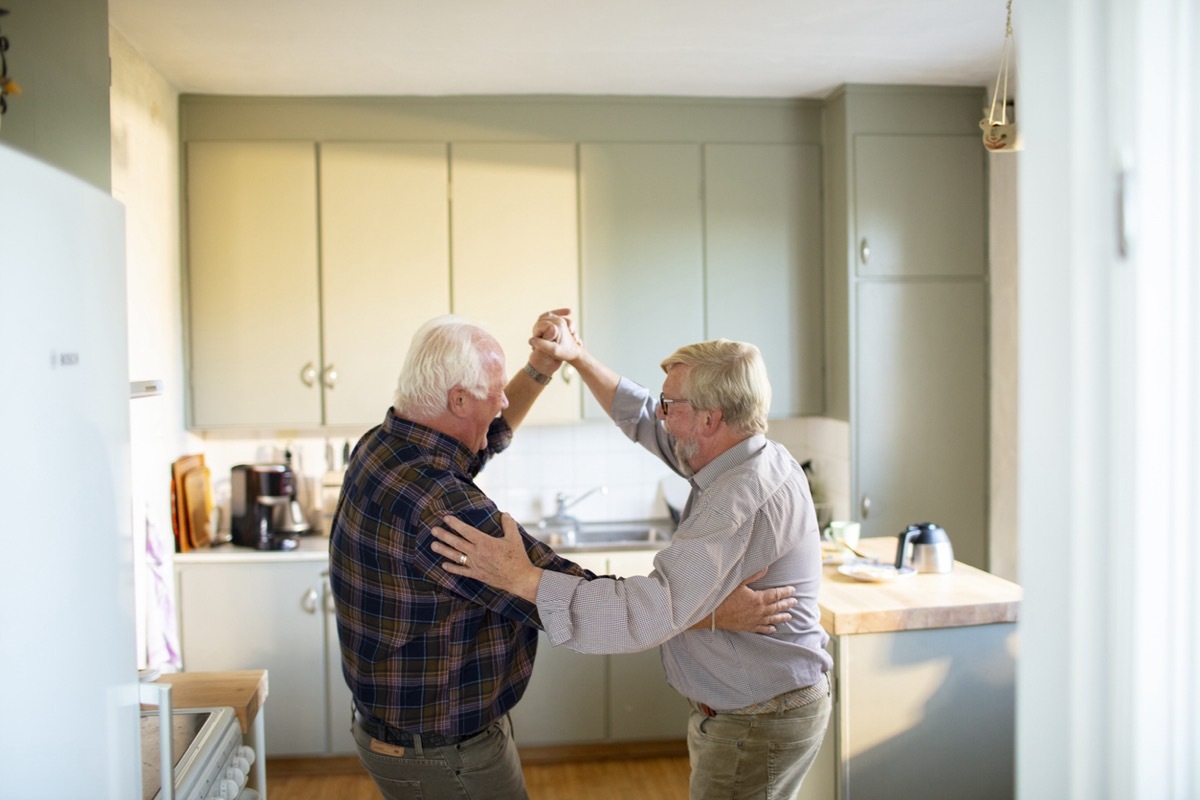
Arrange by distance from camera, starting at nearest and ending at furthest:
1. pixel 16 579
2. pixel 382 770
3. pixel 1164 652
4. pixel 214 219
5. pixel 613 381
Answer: pixel 1164 652, pixel 16 579, pixel 382 770, pixel 613 381, pixel 214 219

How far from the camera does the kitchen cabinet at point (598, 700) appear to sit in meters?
3.65

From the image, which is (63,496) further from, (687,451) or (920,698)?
(920,698)

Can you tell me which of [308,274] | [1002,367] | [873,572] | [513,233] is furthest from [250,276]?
[1002,367]

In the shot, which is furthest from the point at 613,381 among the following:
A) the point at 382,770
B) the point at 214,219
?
the point at 214,219

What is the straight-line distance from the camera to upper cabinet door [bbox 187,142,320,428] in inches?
144

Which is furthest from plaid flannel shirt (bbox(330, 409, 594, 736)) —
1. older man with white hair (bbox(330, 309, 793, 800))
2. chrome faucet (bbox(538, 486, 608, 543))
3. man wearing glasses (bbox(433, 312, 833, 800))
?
chrome faucet (bbox(538, 486, 608, 543))

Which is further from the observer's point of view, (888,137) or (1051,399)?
(888,137)

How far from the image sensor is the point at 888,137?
3717mm

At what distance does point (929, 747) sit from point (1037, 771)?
192cm

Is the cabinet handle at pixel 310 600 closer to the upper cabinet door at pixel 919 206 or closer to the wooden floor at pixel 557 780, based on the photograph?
the wooden floor at pixel 557 780

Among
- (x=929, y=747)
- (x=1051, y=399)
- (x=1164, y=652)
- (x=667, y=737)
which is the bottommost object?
(x=667, y=737)

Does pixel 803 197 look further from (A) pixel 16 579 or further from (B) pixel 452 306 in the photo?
(A) pixel 16 579

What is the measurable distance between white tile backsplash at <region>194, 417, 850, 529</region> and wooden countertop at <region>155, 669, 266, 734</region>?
1.90 metres

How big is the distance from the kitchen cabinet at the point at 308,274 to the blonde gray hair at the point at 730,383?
81.4 inches
